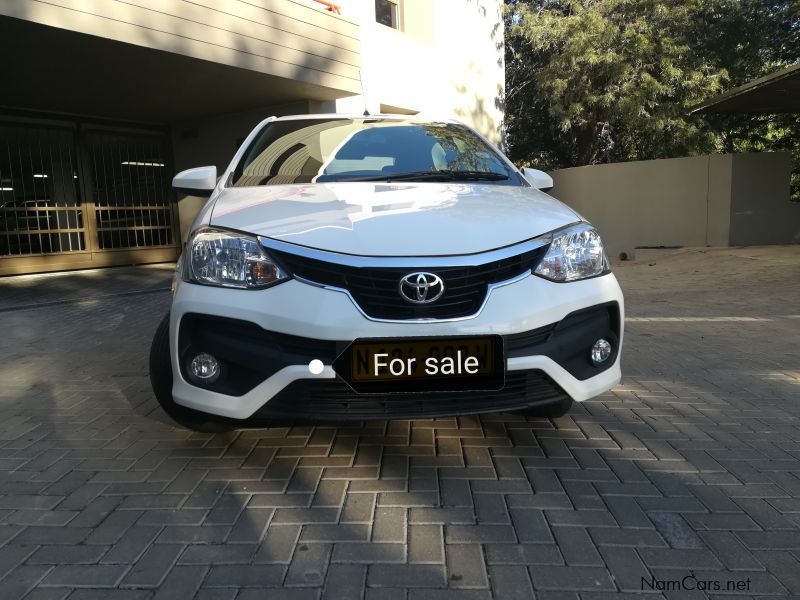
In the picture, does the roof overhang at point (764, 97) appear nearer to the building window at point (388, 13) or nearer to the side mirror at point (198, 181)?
the building window at point (388, 13)

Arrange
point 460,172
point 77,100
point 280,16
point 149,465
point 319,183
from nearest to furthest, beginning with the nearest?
point 149,465 < point 319,183 < point 460,172 < point 280,16 < point 77,100

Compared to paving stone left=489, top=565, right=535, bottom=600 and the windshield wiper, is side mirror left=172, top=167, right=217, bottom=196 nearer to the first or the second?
the windshield wiper

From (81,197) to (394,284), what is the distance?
1119cm

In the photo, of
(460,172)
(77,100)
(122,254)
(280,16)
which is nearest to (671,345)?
(460,172)

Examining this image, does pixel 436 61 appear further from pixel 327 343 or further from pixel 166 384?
pixel 327 343

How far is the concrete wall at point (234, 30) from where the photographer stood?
21.3 ft

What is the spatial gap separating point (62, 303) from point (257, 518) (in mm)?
6563

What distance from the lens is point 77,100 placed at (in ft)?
33.2

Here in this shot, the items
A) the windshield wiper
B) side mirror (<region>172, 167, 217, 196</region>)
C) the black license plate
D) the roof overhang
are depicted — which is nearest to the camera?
the black license plate

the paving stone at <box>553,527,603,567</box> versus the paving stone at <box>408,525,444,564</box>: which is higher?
the paving stone at <box>408,525,444,564</box>

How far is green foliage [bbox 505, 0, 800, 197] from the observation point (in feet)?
49.5

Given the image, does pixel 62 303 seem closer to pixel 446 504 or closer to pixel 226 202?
pixel 226 202

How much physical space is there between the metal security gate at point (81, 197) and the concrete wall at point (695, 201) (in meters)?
10.6

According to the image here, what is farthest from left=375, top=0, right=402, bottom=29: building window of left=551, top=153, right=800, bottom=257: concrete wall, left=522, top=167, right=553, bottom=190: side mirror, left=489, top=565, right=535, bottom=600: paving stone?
left=489, top=565, right=535, bottom=600: paving stone
